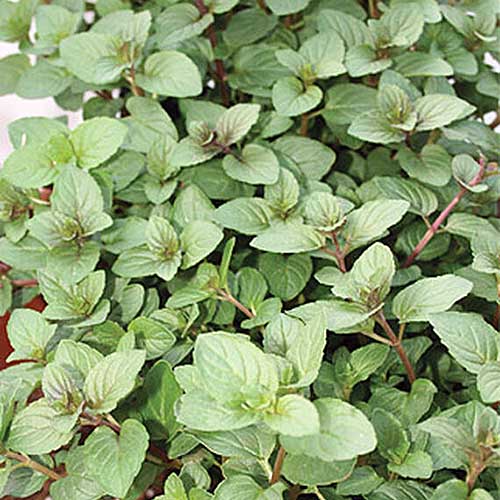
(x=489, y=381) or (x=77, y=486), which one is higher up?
(x=489, y=381)

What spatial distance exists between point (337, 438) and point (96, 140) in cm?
43

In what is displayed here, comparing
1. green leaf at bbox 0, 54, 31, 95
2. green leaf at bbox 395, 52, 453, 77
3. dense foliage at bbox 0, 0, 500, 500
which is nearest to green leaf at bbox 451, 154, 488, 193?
dense foliage at bbox 0, 0, 500, 500

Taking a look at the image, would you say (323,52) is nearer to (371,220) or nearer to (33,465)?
(371,220)

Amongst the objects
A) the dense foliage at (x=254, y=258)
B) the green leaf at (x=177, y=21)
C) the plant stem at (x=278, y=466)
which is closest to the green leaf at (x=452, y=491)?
the dense foliage at (x=254, y=258)

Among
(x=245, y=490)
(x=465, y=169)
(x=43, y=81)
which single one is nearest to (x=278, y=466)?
(x=245, y=490)

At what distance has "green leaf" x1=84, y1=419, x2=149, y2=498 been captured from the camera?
58cm

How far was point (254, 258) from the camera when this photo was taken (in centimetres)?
84

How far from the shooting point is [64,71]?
955 millimetres

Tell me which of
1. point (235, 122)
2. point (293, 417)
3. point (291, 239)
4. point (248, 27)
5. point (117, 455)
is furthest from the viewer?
point (248, 27)

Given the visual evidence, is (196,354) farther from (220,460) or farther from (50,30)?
(50,30)

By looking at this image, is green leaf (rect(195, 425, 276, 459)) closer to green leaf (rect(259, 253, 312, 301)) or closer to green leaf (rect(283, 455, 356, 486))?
green leaf (rect(283, 455, 356, 486))

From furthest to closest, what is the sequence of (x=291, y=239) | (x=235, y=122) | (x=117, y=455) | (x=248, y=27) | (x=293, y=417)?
(x=248, y=27), (x=235, y=122), (x=291, y=239), (x=117, y=455), (x=293, y=417)

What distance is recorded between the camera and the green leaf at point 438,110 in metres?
0.78

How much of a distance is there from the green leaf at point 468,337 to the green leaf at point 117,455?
0.23m
